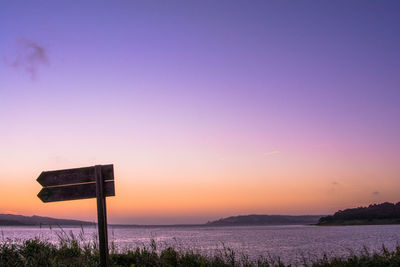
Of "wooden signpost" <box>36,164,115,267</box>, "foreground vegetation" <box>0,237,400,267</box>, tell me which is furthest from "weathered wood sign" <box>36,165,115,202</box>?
"foreground vegetation" <box>0,237,400,267</box>

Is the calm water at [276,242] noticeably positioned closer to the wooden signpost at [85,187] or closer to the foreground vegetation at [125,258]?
the foreground vegetation at [125,258]

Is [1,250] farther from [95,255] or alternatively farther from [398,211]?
[398,211]

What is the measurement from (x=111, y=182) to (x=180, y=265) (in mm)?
6109

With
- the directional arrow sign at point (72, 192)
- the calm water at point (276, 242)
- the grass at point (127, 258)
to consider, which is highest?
the directional arrow sign at point (72, 192)

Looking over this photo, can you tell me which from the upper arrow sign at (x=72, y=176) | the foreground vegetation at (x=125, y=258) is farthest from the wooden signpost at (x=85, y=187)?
the foreground vegetation at (x=125, y=258)

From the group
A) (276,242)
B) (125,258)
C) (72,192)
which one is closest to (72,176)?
(72,192)

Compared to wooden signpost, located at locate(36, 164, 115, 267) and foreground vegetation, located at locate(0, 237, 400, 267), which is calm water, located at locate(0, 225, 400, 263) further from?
wooden signpost, located at locate(36, 164, 115, 267)

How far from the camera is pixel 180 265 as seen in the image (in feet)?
40.0

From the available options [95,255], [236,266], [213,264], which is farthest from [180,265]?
[95,255]

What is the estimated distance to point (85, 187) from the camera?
7.33m

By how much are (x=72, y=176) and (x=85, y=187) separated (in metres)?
0.36

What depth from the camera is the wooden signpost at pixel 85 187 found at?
7176mm

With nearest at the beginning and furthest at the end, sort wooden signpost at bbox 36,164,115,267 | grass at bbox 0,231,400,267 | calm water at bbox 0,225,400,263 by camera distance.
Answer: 1. wooden signpost at bbox 36,164,115,267
2. grass at bbox 0,231,400,267
3. calm water at bbox 0,225,400,263

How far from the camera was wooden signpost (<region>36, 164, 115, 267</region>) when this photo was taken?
283 inches
